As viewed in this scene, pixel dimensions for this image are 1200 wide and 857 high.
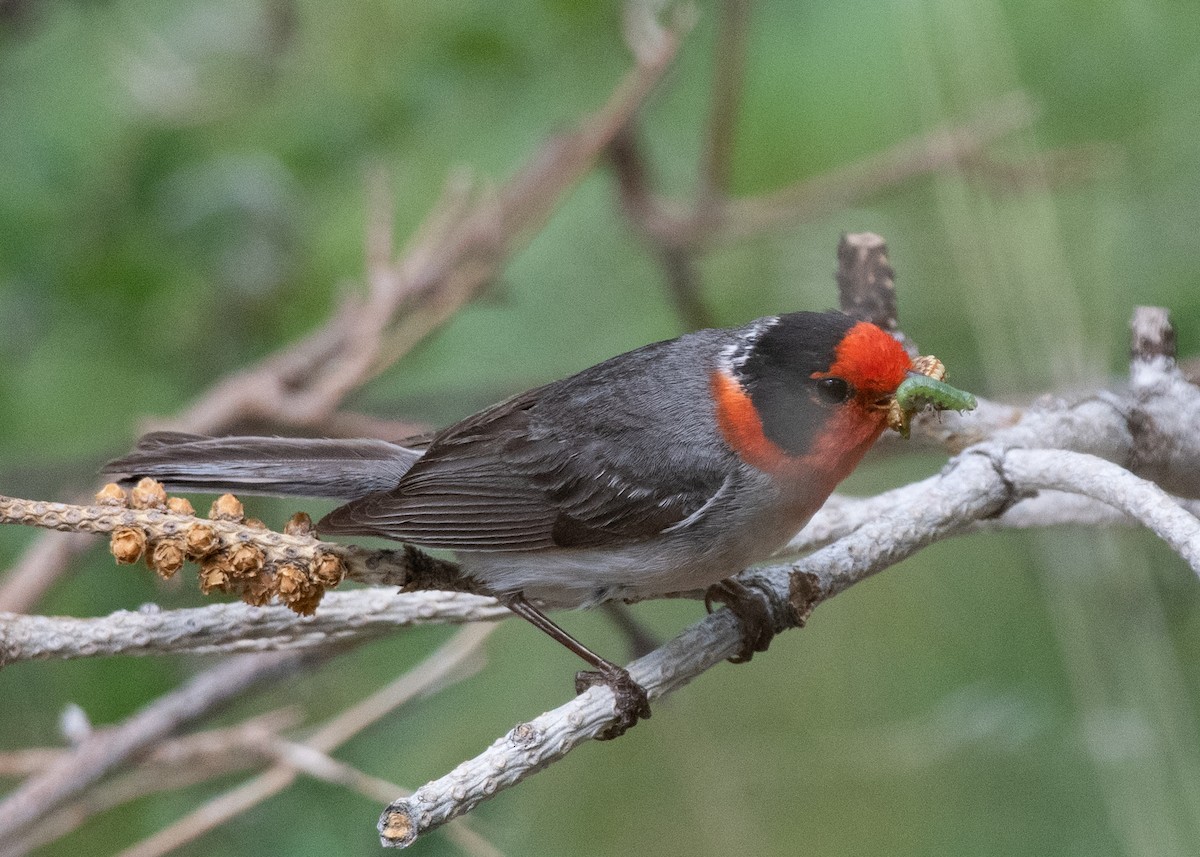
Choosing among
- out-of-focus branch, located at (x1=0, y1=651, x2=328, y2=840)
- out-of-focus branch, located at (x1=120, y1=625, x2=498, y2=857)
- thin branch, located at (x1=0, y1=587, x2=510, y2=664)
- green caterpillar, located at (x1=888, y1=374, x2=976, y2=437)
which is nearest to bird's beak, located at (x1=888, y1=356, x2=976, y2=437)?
green caterpillar, located at (x1=888, y1=374, x2=976, y2=437)

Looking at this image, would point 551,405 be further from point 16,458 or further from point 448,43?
point 16,458

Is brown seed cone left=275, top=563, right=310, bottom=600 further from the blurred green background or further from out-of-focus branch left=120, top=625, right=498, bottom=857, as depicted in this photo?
the blurred green background

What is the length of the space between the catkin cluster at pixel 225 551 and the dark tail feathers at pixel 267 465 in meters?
0.27

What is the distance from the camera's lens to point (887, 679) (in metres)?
3.59

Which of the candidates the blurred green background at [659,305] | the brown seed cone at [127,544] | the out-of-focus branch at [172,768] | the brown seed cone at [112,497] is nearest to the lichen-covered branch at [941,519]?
the blurred green background at [659,305]

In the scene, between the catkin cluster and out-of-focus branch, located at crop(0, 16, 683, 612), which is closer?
the catkin cluster

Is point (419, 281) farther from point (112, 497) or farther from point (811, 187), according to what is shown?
point (112, 497)

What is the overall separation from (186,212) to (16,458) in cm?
107

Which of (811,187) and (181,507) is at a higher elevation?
(811,187)

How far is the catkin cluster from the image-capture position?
1.70 metres

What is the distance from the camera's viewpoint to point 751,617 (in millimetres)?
2197

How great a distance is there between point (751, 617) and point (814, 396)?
0.42m

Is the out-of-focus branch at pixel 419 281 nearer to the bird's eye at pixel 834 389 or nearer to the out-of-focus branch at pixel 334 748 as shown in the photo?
the out-of-focus branch at pixel 334 748

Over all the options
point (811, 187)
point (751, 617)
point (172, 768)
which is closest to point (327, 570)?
point (751, 617)
